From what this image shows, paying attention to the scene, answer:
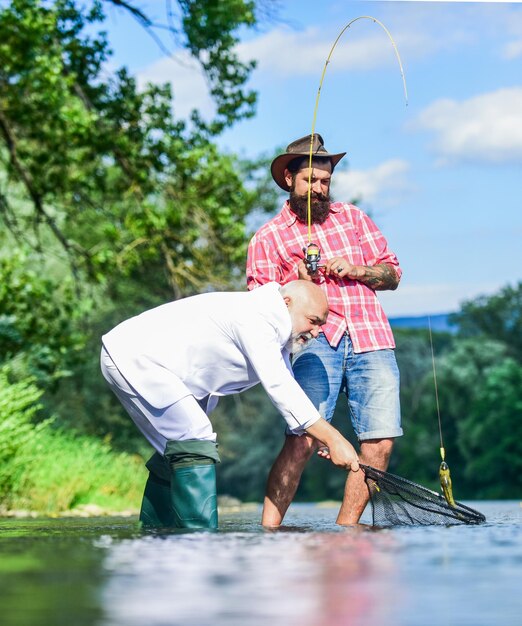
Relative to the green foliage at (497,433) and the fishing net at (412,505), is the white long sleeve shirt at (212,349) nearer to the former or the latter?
the fishing net at (412,505)

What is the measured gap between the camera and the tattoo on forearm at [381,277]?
6321mm

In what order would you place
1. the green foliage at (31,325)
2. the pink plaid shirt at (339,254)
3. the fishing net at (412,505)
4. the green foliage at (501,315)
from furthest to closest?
the green foliage at (501,315) → the green foliage at (31,325) → the pink plaid shirt at (339,254) → the fishing net at (412,505)

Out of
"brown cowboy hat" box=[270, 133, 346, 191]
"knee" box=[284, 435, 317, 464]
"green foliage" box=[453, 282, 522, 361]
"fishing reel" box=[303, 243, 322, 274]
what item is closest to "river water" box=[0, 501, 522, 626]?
"knee" box=[284, 435, 317, 464]

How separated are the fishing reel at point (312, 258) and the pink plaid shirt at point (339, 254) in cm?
7

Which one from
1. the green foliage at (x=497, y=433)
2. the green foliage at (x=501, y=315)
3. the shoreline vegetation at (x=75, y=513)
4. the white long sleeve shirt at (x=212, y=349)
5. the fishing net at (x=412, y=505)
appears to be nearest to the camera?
the white long sleeve shirt at (x=212, y=349)

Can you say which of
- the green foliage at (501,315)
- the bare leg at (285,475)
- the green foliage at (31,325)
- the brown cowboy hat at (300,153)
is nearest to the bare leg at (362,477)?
the bare leg at (285,475)

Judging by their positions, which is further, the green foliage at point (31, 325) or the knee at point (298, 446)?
the green foliage at point (31, 325)

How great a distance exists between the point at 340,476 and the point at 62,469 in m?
44.7

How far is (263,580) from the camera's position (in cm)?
335

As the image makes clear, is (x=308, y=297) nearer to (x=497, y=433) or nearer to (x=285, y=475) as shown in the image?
(x=285, y=475)

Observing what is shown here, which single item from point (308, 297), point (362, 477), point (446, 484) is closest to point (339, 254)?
point (308, 297)

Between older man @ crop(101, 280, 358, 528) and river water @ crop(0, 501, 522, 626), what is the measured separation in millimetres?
553

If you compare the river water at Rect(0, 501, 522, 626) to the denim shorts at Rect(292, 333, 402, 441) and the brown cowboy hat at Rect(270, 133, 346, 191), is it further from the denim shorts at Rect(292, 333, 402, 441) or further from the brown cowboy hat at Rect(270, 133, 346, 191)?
the brown cowboy hat at Rect(270, 133, 346, 191)

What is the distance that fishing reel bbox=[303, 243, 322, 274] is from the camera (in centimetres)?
623
